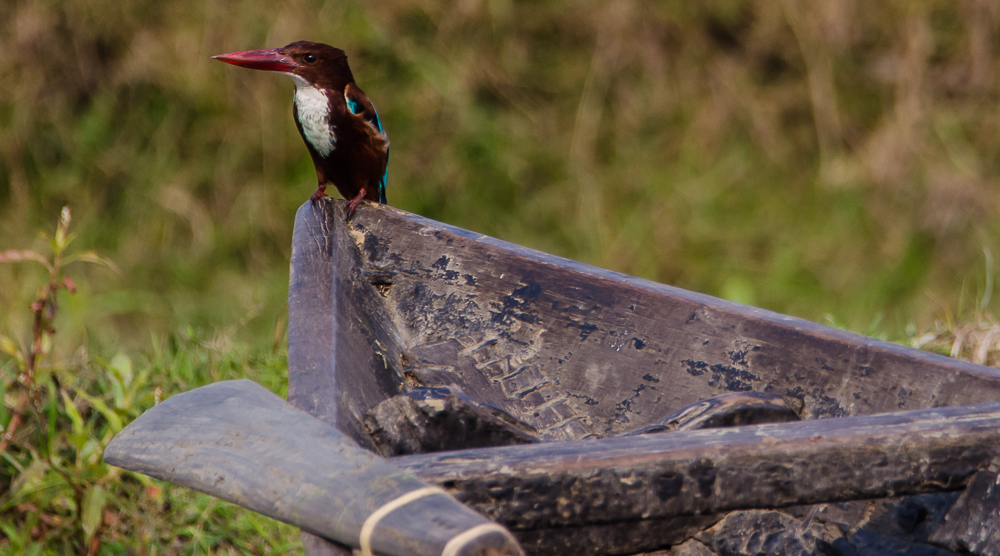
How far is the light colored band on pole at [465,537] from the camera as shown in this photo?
87cm

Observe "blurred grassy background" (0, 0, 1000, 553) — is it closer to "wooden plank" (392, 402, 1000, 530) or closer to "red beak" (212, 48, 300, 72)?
"red beak" (212, 48, 300, 72)

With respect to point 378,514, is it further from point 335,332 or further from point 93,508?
point 93,508

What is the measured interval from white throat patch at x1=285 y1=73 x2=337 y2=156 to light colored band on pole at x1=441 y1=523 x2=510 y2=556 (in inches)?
43.1

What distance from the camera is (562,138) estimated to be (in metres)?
4.88

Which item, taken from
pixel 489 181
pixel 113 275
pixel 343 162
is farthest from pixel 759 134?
pixel 343 162

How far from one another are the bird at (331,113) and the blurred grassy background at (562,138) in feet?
8.38

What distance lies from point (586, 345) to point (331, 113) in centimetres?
62

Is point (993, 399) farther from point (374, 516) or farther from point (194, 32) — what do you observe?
point (194, 32)

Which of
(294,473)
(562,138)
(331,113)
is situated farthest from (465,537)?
(562,138)

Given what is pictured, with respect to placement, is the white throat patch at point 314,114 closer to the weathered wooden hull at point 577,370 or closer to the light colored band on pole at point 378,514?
the weathered wooden hull at point 577,370

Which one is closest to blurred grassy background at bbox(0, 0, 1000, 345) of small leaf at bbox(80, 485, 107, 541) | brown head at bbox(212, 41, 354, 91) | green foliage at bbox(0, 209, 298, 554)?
green foliage at bbox(0, 209, 298, 554)

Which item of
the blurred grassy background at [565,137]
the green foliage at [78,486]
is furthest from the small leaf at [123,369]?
the blurred grassy background at [565,137]

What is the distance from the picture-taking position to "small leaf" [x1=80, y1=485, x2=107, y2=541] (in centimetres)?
202

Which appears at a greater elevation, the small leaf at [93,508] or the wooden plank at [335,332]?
the wooden plank at [335,332]
